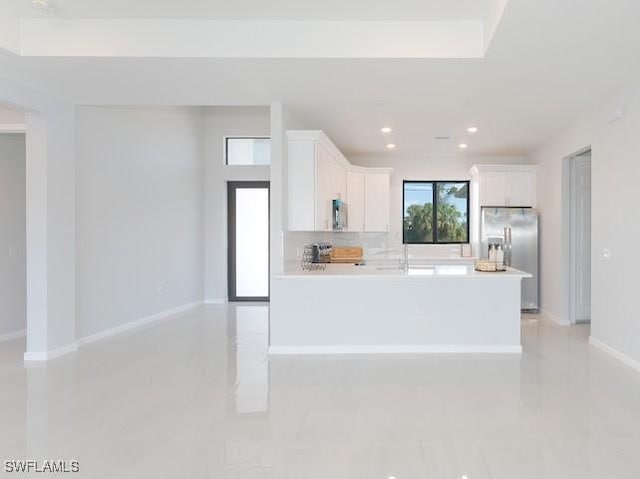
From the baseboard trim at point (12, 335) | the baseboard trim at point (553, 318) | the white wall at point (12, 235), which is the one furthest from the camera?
the baseboard trim at point (553, 318)

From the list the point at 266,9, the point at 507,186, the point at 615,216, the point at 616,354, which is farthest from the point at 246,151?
the point at 616,354

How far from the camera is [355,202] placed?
8062mm

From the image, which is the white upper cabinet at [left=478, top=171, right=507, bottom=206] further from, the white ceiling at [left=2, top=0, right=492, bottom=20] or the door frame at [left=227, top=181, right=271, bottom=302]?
the white ceiling at [left=2, top=0, right=492, bottom=20]

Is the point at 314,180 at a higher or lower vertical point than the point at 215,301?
higher

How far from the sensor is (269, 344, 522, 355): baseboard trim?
5.13 metres

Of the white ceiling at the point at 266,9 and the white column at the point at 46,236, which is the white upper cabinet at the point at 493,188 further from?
the white column at the point at 46,236

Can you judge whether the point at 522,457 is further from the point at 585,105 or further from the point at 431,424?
the point at 585,105

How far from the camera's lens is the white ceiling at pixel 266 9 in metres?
3.58

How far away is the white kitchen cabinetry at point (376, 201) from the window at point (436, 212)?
64 cm

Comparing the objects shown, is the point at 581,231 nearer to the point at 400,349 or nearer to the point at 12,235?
the point at 400,349

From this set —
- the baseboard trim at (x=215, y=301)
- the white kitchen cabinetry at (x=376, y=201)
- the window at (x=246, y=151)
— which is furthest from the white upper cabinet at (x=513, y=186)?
the baseboard trim at (x=215, y=301)

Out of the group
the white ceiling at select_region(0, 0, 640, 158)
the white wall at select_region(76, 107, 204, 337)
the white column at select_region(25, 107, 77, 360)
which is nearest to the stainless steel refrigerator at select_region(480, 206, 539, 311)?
the white ceiling at select_region(0, 0, 640, 158)

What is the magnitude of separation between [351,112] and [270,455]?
3961 mm

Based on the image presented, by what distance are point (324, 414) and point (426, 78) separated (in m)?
2.95
